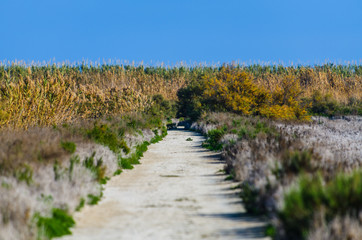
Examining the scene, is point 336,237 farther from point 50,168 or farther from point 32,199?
point 50,168

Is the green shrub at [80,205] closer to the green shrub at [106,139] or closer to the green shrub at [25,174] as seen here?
the green shrub at [25,174]

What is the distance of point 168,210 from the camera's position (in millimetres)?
9125

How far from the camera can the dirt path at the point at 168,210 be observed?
7.45 metres

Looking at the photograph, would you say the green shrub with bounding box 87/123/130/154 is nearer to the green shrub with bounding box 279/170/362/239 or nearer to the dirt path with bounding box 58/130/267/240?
the dirt path with bounding box 58/130/267/240

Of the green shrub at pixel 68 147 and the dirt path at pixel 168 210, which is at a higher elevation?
the green shrub at pixel 68 147

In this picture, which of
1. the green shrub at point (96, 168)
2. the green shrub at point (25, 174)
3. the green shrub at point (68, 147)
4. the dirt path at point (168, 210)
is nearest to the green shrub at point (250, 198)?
the dirt path at point (168, 210)

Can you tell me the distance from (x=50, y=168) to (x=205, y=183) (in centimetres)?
445

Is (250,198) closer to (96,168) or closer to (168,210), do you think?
(168,210)

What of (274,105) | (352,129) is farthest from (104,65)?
(352,129)

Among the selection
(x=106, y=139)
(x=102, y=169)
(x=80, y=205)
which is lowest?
(x=80, y=205)

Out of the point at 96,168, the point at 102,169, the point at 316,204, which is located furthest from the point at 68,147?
the point at 316,204

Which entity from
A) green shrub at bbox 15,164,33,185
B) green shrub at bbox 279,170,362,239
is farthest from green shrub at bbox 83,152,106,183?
green shrub at bbox 279,170,362,239

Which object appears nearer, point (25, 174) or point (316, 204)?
point (316, 204)

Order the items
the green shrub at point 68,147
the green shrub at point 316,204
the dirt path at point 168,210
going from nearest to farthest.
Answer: the green shrub at point 316,204 < the dirt path at point 168,210 < the green shrub at point 68,147
